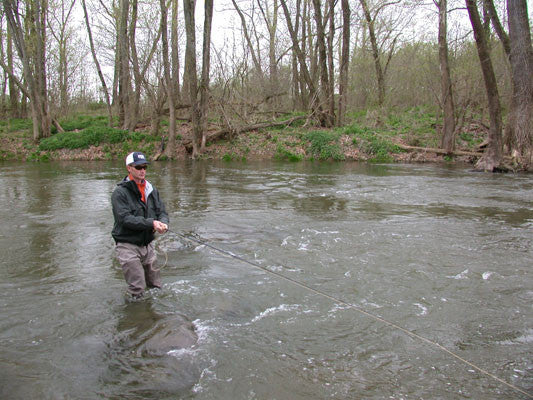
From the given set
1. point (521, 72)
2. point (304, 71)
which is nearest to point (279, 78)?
point (304, 71)

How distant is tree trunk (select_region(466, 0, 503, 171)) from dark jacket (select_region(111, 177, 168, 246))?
1611cm

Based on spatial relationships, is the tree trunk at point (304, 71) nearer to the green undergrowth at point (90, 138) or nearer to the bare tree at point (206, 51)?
the bare tree at point (206, 51)

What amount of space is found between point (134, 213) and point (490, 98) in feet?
56.3

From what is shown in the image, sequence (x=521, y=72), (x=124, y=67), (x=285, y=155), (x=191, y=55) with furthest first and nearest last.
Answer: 1. (x=285, y=155)
2. (x=124, y=67)
3. (x=191, y=55)
4. (x=521, y=72)

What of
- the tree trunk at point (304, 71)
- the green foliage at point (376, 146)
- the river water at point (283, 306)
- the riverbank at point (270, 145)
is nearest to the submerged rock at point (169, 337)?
the river water at point (283, 306)

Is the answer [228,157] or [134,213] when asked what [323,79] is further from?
[134,213]

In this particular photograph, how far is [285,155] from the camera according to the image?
2353 centimetres

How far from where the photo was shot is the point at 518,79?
1622 centimetres

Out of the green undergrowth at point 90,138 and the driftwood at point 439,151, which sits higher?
the green undergrowth at point 90,138

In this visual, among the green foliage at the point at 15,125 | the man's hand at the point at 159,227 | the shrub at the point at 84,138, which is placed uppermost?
the green foliage at the point at 15,125

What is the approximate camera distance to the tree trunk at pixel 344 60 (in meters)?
24.0

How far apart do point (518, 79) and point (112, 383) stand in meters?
18.1

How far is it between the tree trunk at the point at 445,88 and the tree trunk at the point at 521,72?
3949 millimetres

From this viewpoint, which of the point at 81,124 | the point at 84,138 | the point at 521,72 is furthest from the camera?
the point at 81,124
